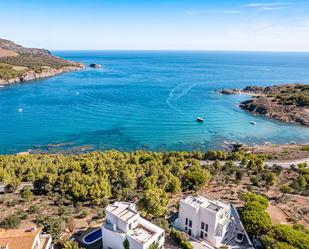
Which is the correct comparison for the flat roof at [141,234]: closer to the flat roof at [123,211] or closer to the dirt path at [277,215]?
the flat roof at [123,211]

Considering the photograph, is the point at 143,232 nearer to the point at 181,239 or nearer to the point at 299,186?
the point at 181,239

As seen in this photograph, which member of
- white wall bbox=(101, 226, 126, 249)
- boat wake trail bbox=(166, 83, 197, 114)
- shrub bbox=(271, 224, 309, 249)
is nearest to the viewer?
white wall bbox=(101, 226, 126, 249)

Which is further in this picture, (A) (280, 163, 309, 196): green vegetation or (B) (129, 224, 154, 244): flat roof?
(A) (280, 163, 309, 196): green vegetation

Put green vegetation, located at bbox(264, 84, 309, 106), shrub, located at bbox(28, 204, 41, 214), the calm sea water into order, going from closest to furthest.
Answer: shrub, located at bbox(28, 204, 41, 214) < the calm sea water < green vegetation, located at bbox(264, 84, 309, 106)

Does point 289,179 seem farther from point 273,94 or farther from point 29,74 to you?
point 29,74

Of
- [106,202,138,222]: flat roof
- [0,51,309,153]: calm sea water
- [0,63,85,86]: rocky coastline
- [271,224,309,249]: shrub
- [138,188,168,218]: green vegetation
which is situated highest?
[0,63,85,86]: rocky coastline

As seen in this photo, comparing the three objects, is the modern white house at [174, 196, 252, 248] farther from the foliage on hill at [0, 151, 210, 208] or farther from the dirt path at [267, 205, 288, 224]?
the dirt path at [267, 205, 288, 224]

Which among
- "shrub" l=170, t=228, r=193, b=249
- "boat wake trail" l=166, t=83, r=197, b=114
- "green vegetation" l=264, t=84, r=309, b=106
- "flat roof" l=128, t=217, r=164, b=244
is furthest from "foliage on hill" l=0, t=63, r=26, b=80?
"shrub" l=170, t=228, r=193, b=249

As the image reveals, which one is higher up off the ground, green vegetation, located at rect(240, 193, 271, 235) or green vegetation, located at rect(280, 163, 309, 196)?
green vegetation, located at rect(240, 193, 271, 235)

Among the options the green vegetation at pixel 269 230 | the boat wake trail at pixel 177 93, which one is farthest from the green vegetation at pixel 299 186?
the boat wake trail at pixel 177 93
